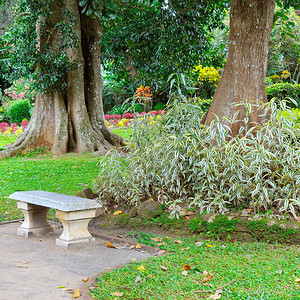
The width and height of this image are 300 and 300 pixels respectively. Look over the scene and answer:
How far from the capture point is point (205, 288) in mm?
3473

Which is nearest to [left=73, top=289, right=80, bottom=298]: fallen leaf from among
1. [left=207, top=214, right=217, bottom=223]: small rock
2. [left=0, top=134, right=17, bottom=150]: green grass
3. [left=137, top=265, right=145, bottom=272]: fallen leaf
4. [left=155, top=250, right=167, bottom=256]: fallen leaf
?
[left=137, top=265, right=145, bottom=272]: fallen leaf

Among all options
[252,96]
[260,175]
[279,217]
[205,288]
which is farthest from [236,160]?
[205,288]

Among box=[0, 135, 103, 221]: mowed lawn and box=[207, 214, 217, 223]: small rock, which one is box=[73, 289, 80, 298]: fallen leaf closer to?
box=[207, 214, 217, 223]: small rock

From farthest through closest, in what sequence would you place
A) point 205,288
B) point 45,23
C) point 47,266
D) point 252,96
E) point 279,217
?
point 45,23
point 252,96
point 279,217
point 47,266
point 205,288

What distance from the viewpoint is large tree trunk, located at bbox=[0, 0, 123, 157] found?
11.8m

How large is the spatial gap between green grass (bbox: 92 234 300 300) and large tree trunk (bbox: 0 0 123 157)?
25.0 feet

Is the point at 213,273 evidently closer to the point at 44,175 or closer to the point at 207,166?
the point at 207,166

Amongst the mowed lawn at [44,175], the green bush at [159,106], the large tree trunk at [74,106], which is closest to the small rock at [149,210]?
the mowed lawn at [44,175]

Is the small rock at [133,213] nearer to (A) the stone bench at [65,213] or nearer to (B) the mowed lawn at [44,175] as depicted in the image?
(A) the stone bench at [65,213]

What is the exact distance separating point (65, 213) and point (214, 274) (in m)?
1.91

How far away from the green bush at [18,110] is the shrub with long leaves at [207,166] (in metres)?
16.2

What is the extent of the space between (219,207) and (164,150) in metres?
1.26

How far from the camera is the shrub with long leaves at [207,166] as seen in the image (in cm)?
509

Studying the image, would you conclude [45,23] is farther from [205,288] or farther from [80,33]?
[205,288]
